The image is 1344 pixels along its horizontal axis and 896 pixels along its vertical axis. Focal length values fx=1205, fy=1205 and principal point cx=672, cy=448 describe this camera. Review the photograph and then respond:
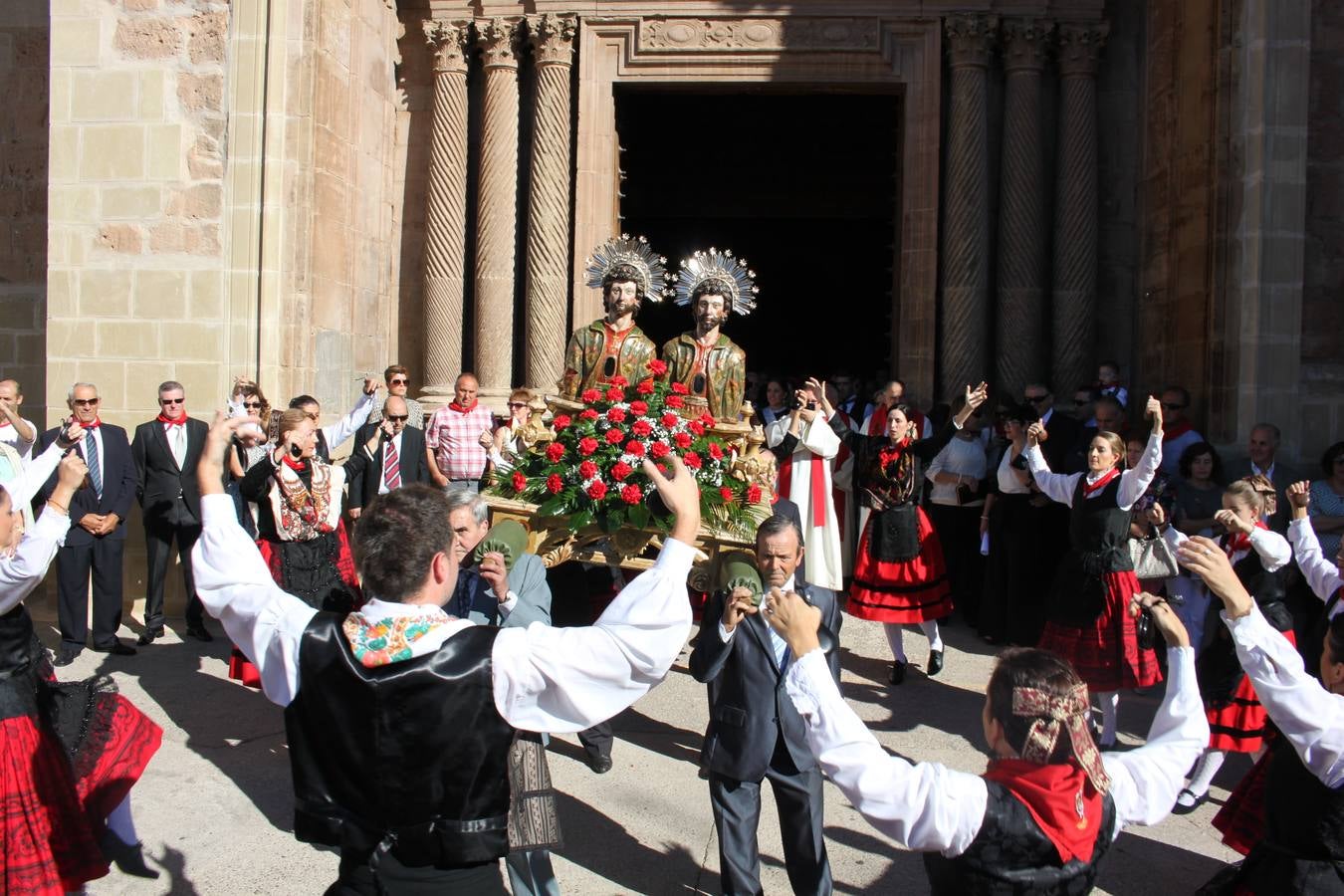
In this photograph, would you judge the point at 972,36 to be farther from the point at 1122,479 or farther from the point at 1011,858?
the point at 1011,858

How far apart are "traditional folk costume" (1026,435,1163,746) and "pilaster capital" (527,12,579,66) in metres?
6.57

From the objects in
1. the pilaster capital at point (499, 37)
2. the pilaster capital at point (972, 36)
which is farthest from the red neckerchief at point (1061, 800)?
the pilaster capital at point (499, 37)

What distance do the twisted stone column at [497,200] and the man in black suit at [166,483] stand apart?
2.97 meters

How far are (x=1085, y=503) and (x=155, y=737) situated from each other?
13.9 ft

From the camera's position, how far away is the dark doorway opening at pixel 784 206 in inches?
651

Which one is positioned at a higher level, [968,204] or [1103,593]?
[968,204]

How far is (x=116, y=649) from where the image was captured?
761cm

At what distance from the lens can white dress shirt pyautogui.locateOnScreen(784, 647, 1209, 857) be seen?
2.49 meters

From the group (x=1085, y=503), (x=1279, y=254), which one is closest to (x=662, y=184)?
(x=1279, y=254)

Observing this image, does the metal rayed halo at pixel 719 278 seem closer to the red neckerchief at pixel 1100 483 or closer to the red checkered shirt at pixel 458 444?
the red checkered shirt at pixel 458 444

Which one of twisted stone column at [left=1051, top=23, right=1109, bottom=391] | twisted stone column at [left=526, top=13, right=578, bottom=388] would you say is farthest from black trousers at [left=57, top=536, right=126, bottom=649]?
twisted stone column at [left=1051, top=23, right=1109, bottom=391]

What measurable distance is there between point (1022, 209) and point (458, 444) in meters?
5.22

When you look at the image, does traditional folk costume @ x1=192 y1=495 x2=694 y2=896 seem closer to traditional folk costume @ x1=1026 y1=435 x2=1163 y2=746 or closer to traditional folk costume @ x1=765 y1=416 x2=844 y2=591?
traditional folk costume @ x1=1026 y1=435 x2=1163 y2=746

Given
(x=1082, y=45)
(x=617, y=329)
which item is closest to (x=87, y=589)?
(x=617, y=329)
